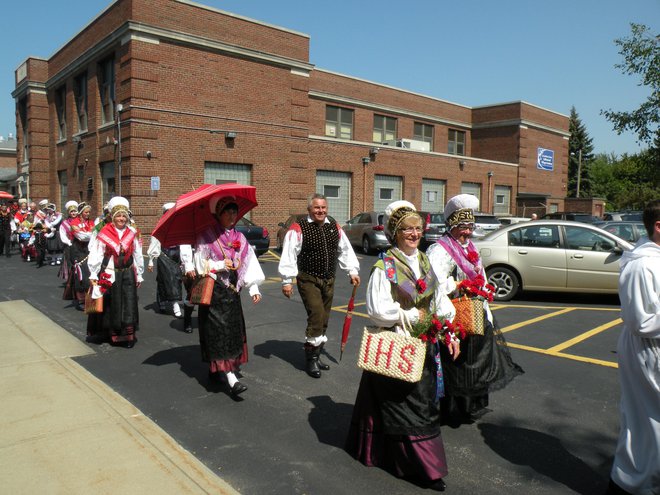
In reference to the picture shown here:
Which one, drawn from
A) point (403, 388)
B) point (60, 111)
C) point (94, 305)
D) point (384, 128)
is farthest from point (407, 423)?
point (384, 128)

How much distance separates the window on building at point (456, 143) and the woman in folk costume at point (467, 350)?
33.3 metres

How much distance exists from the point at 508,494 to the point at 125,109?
63.8ft

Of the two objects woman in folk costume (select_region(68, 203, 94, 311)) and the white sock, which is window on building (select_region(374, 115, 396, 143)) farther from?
the white sock

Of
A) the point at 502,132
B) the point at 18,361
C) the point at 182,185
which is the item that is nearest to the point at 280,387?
the point at 18,361

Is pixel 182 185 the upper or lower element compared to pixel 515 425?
upper

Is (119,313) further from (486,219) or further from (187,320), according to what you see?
(486,219)

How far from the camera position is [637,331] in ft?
9.71

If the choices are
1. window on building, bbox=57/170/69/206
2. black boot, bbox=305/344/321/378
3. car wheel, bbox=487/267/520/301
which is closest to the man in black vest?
black boot, bbox=305/344/321/378

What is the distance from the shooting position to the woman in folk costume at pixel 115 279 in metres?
6.85

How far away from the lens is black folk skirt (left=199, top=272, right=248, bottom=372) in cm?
514

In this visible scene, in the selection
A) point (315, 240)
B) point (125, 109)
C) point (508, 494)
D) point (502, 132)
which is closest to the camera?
point (508, 494)

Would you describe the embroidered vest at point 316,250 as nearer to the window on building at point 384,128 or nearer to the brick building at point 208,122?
the brick building at point 208,122

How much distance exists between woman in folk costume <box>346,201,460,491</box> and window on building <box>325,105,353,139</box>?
26.7 meters

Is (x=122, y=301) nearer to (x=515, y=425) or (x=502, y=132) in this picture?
(x=515, y=425)
